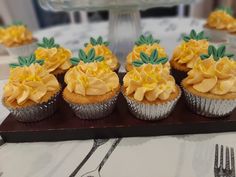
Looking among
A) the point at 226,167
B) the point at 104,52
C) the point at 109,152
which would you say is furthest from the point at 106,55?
the point at 226,167

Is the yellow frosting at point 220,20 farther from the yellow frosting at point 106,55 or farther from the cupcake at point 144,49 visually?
the yellow frosting at point 106,55

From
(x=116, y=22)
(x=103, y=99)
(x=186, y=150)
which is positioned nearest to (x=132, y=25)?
(x=116, y=22)

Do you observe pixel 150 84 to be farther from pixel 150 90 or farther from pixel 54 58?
pixel 54 58

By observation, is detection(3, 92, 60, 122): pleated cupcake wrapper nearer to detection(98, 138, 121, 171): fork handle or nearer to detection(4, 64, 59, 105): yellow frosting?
detection(4, 64, 59, 105): yellow frosting

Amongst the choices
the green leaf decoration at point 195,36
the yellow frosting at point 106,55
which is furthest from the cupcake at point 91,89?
the green leaf decoration at point 195,36

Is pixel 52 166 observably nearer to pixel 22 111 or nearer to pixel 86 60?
pixel 22 111

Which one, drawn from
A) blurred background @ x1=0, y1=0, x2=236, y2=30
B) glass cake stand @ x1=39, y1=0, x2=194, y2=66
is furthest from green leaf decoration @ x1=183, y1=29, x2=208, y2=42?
blurred background @ x1=0, y1=0, x2=236, y2=30

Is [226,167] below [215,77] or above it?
below
